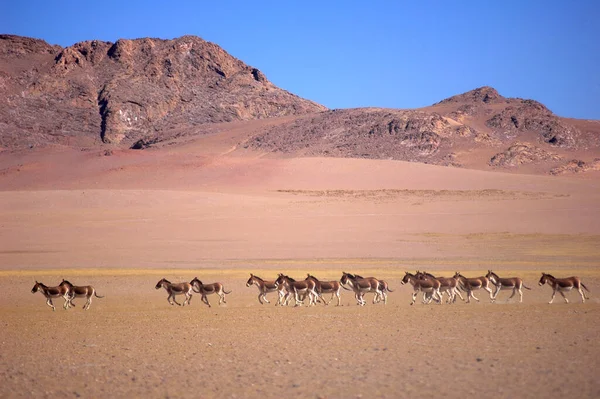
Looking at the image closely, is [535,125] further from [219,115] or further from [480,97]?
[219,115]

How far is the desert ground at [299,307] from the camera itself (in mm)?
9453

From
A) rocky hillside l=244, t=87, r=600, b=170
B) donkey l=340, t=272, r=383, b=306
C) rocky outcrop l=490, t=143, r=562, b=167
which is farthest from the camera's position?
rocky hillside l=244, t=87, r=600, b=170

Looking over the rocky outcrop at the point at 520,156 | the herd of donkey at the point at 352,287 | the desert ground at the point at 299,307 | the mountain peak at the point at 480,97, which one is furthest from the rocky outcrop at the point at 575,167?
the herd of donkey at the point at 352,287

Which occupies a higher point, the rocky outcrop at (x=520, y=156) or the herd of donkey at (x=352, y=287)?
the rocky outcrop at (x=520, y=156)

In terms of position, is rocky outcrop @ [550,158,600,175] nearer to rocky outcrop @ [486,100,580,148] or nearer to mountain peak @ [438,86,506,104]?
rocky outcrop @ [486,100,580,148]

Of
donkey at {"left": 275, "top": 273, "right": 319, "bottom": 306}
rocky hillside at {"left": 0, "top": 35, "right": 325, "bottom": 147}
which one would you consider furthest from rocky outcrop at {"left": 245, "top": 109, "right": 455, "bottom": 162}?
donkey at {"left": 275, "top": 273, "right": 319, "bottom": 306}

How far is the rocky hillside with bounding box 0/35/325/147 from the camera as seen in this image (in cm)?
12369

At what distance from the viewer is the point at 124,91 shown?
13212 cm

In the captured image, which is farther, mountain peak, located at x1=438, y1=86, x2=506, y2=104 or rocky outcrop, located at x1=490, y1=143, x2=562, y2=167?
mountain peak, located at x1=438, y1=86, x2=506, y2=104

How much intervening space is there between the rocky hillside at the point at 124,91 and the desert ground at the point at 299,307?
222ft

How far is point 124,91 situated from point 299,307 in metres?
123

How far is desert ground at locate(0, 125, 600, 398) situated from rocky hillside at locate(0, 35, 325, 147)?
2667 inches

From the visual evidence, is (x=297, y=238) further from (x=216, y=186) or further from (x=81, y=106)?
(x=81, y=106)

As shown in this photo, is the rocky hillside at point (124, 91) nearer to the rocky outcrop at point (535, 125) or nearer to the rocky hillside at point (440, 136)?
the rocky hillside at point (440, 136)
